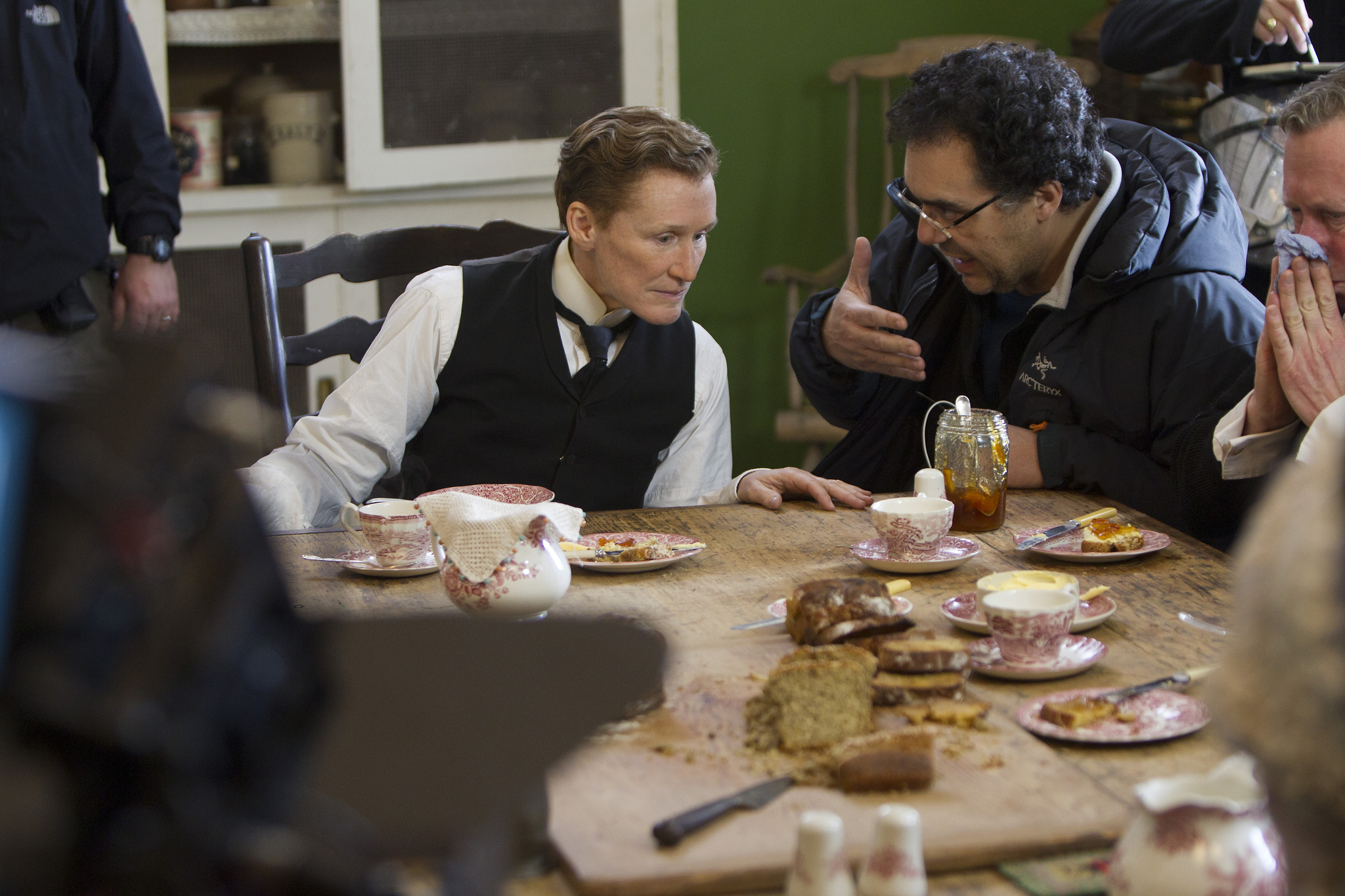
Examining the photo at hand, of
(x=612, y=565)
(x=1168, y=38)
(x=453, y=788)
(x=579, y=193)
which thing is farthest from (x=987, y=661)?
(x=1168, y=38)

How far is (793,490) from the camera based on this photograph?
1820mm

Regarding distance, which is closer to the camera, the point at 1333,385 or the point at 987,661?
the point at 987,661

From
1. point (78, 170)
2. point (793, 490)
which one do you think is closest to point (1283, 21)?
point (793, 490)

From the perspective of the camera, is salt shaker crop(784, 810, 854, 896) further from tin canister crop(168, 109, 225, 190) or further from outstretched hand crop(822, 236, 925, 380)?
tin canister crop(168, 109, 225, 190)

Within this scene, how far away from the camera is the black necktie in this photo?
208 centimetres

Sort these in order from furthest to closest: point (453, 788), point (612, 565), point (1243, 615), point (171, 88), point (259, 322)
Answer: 1. point (171, 88)
2. point (259, 322)
3. point (612, 565)
4. point (453, 788)
5. point (1243, 615)

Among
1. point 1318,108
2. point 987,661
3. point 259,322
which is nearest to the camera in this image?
point 987,661

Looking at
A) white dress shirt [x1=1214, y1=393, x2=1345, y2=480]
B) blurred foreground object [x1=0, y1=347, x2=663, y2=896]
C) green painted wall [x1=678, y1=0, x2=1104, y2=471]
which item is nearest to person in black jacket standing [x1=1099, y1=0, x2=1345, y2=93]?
white dress shirt [x1=1214, y1=393, x2=1345, y2=480]

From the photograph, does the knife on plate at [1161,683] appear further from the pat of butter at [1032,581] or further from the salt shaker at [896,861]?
the salt shaker at [896,861]

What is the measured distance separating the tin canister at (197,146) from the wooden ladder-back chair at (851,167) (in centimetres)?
159

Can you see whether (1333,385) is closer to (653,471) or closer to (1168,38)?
(653,471)

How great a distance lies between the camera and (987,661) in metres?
1.12

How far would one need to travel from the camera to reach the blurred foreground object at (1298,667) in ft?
1.25

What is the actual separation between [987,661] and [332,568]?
796 millimetres
